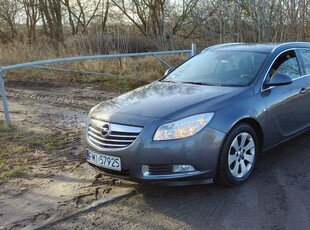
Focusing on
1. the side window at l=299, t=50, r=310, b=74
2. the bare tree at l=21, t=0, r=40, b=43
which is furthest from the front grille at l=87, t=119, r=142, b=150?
the bare tree at l=21, t=0, r=40, b=43

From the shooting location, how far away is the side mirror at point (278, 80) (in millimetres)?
4582

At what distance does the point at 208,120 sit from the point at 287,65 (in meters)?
1.87

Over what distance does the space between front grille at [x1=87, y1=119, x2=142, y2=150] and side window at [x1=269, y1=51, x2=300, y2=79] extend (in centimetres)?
199

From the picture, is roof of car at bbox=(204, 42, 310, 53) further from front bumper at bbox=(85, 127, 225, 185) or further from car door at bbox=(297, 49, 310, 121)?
front bumper at bbox=(85, 127, 225, 185)

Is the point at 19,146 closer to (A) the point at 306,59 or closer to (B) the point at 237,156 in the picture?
(B) the point at 237,156

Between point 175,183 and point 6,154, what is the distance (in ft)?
8.90

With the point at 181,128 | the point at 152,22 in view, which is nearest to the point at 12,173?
the point at 181,128

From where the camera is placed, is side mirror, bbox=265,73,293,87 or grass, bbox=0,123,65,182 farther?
grass, bbox=0,123,65,182

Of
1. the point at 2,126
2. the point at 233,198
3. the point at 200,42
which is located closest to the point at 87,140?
the point at 233,198

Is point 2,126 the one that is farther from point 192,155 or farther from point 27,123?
point 192,155

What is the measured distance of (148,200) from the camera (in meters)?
3.95

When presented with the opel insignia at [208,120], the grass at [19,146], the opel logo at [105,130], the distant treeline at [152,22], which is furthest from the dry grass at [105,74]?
the opel logo at [105,130]

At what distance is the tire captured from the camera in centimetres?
397

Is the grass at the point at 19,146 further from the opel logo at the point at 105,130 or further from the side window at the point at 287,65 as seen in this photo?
the side window at the point at 287,65
